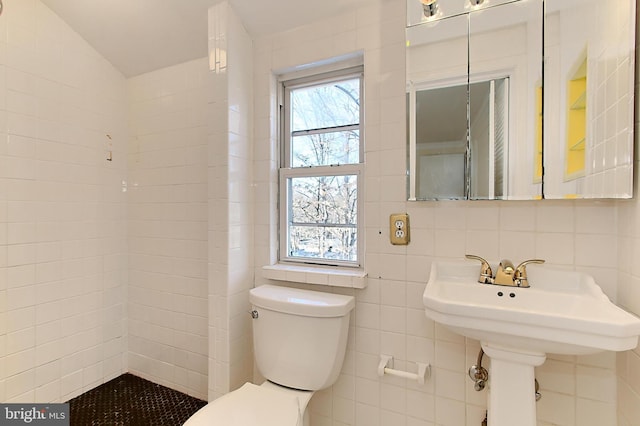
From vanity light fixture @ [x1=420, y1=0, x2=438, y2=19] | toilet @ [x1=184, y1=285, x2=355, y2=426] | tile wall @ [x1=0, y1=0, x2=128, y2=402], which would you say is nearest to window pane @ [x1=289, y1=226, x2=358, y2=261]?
toilet @ [x1=184, y1=285, x2=355, y2=426]

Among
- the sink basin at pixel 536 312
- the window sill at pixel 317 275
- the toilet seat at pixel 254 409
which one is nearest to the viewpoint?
the sink basin at pixel 536 312

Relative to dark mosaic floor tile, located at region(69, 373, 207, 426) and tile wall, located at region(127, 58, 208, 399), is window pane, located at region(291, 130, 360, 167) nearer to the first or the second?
tile wall, located at region(127, 58, 208, 399)

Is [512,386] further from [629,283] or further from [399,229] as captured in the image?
[399,229]

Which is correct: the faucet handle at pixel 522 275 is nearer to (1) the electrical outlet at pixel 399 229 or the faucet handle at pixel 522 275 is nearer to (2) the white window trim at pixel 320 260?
(1) the electrical outlet at pixel 399 229

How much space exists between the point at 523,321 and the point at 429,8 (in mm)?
1262

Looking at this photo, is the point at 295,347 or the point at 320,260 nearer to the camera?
the point at 295,347

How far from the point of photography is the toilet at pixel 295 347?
1.29 metres

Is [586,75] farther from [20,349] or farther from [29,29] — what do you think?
[20,349]

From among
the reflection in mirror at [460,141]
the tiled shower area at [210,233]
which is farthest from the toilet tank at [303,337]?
the reflection in mirror at [460,141]

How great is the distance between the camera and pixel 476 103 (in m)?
1.27

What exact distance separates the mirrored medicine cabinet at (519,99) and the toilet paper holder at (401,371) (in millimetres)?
730

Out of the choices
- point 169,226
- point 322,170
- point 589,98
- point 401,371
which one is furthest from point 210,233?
point 589,98

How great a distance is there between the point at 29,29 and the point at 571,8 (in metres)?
2.51

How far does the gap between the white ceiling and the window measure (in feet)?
1.00
